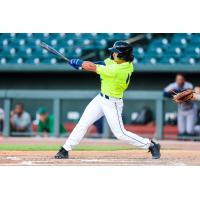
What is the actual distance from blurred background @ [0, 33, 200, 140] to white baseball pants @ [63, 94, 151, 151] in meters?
2.34

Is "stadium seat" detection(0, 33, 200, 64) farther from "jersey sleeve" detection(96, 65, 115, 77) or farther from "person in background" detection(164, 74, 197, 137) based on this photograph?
"jersey sleeve" detection(96, 65, 115, 77)

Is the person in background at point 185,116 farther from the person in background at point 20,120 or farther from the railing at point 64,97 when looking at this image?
the person in background at point 20,120

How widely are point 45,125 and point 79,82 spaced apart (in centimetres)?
158

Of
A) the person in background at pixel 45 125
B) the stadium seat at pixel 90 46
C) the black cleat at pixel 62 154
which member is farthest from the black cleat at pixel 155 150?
the stadium seat at pixel 90 46

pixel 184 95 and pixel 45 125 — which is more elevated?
pixel 184 95

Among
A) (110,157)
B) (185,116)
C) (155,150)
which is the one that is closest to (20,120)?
(185,116)

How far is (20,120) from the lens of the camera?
9.80 meters

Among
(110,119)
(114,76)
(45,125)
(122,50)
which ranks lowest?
(45,125)

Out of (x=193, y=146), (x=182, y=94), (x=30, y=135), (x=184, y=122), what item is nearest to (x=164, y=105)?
(x=184, y=122)

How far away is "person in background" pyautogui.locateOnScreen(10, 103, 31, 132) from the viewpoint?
9733 mm

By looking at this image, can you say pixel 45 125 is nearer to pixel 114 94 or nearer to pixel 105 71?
pixel 114 94

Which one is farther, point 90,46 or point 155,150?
point 90,46

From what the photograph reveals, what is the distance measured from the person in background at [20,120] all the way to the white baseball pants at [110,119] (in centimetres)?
250

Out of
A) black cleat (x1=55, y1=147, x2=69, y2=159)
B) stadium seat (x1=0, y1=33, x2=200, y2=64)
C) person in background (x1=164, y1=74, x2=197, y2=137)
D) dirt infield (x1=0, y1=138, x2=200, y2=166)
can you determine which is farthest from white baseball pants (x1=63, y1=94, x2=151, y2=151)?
stadium seat (x1=0, y1=33, x2=200, y2=64)
